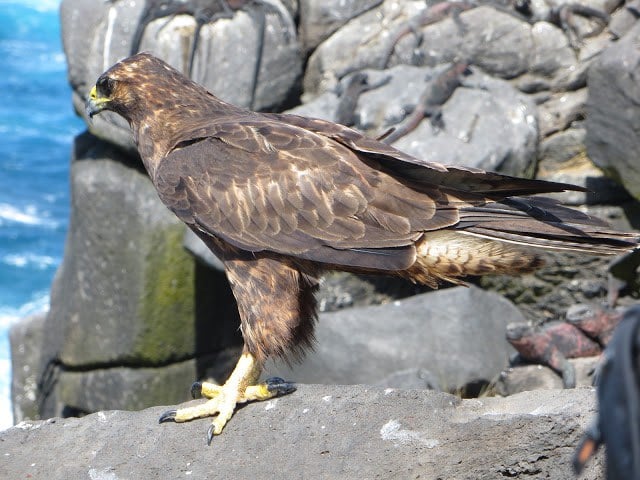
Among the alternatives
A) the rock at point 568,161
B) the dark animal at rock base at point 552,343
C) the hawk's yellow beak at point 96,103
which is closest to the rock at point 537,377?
the dark animal at rock base at point 552,343

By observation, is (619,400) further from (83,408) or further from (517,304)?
(83,408)

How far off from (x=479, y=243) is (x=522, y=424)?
2.73 ft

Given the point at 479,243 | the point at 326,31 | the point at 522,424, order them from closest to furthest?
the point at 522,424 < the point at 479,243 < the point at 326,31

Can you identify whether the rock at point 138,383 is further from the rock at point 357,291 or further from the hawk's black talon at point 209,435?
the hawk's black talon at point 209,435

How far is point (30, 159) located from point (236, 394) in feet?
55.2

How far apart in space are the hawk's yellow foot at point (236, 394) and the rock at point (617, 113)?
4596 mm

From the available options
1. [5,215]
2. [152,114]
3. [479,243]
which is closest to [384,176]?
[479,243]

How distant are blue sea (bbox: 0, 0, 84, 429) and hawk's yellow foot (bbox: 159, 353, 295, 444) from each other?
26.8ft

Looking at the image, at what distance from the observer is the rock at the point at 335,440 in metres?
3.45

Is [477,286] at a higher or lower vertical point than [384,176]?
lower

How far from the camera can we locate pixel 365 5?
10078 millimetres

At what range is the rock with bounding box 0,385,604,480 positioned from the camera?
136 inches

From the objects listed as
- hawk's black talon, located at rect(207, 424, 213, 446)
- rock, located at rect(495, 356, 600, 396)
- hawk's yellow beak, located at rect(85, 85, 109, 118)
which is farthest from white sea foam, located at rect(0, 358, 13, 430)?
hawk's black talon, located at rect(207, 424, 213, 446)

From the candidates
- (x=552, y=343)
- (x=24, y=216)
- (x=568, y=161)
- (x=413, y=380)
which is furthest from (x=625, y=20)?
(x=24, y=216)
